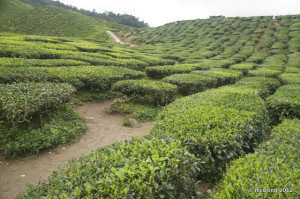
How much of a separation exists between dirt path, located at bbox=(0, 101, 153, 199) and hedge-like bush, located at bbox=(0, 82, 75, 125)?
127 cm

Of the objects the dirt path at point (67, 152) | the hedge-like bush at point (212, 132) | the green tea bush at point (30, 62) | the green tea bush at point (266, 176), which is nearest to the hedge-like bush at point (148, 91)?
the dirt path at point (67, 152)

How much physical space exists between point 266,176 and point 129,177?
6.83ft

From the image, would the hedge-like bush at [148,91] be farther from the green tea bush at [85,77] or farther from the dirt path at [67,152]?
the dirt path at [67,152]

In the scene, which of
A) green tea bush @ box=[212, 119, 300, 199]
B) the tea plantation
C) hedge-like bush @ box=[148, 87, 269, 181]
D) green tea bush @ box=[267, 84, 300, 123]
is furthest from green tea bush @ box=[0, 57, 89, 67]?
green tea bush @ box=[267, 84, 300, 123]

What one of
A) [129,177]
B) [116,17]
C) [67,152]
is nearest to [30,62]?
[67,152]

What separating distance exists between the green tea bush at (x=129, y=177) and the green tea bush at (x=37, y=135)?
8.49 ft

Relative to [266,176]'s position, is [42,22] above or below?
above

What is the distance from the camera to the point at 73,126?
682 centimetres

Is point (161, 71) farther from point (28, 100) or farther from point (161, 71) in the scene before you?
point (28, 100)

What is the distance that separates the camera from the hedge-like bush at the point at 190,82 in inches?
435

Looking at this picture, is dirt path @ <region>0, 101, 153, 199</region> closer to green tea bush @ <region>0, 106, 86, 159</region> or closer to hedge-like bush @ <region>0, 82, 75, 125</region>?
green tea bush @ <region>0, 106, 86, 159</region>

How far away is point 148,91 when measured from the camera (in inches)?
382

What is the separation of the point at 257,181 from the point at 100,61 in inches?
511

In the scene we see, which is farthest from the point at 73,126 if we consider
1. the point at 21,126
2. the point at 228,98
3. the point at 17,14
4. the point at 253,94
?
the point at 17,14
